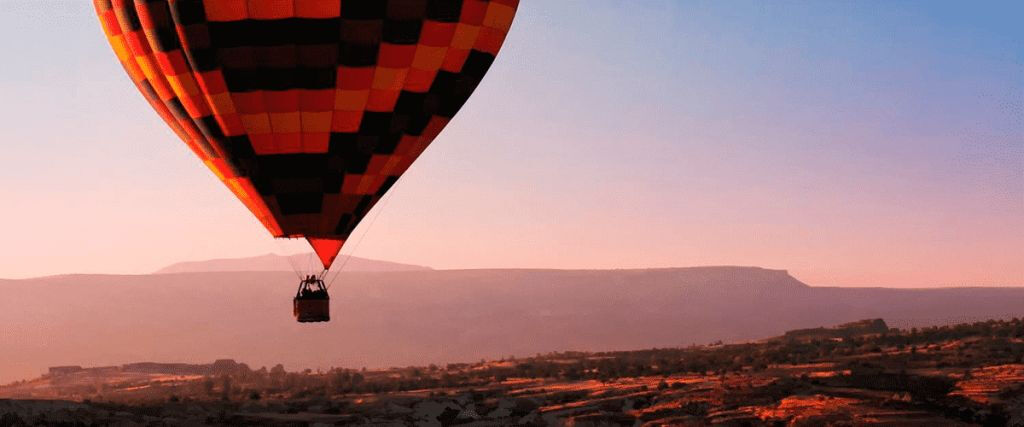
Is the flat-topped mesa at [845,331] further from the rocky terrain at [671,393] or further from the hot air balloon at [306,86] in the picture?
the hot air balloon at [306,86]

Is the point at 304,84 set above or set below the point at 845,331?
above

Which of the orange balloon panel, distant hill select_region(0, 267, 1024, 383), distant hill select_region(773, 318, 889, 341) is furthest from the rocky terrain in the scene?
distant hill select_region(0, 267, 1024, 383)

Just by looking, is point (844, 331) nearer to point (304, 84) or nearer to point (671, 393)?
point (671, 393)

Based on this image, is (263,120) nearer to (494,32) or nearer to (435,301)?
(494,32)

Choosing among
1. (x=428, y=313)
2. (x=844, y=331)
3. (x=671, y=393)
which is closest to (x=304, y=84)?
(x=671, y=393)

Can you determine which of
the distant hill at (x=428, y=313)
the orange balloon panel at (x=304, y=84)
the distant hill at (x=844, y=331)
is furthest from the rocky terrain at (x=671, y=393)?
the distant hill at (x=428, y=313)
